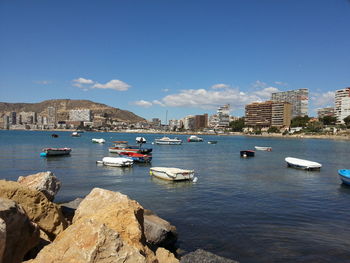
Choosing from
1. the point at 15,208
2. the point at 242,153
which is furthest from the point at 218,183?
the point at 242,153

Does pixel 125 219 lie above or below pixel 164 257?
above

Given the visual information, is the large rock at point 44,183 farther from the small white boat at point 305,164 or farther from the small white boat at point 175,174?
the small white boat at point 305,164

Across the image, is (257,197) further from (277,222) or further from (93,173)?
(93,173)

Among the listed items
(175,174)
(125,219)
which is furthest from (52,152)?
(125,219)

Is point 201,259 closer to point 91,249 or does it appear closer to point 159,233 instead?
point 159,233

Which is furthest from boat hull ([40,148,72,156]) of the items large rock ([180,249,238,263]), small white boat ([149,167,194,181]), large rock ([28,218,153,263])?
large rock ([28,218,153,263])

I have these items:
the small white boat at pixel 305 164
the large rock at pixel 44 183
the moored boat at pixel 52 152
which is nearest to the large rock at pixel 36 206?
the large rock at pixel 44 183

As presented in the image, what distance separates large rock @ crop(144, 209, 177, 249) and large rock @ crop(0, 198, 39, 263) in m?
5.00

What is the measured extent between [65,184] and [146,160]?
18.3 m

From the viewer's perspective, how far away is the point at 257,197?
867 inches

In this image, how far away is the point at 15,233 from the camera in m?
6.64

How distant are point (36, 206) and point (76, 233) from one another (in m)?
3.28

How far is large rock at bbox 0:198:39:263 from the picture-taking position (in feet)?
20.6

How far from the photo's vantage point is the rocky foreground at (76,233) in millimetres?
5691
